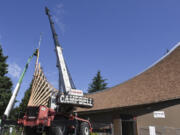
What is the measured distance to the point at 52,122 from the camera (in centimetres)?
880

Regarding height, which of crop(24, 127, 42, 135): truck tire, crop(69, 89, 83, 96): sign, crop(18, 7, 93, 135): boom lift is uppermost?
crop(69, 89, 83, 96): sign

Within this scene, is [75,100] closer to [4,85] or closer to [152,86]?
[152,86]

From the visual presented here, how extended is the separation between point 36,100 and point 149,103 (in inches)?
544

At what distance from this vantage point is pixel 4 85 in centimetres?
2336

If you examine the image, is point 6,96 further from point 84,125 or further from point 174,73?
point 174,73

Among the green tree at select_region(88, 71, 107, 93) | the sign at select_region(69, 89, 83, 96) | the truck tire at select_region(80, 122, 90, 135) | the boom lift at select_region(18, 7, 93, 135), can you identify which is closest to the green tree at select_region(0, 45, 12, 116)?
the boom lift at select_region(18, 7, 93, 135)

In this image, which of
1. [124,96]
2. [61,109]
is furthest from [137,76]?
[61,109]

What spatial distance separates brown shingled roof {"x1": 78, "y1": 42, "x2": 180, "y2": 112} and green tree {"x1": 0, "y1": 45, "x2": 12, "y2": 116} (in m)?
10.4

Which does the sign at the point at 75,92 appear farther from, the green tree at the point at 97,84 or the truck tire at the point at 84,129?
the green tree at the point at 97,84

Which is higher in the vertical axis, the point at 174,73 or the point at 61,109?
the point at 174,73

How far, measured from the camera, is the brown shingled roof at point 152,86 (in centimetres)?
1539

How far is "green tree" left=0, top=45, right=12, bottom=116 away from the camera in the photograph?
2212 cm

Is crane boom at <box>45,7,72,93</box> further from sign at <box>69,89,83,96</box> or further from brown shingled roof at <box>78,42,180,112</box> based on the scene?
brown shingled roof at <box>78,42,180,112</box>

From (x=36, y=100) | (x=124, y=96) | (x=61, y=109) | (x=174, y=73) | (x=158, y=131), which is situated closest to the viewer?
(x=61, y=109)
